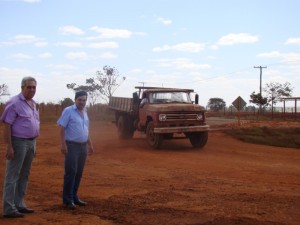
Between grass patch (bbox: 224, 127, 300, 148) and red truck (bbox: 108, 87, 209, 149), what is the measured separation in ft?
14.3

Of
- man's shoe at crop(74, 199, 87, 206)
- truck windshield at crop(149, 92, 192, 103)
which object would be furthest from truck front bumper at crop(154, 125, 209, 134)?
man's shoe at crop(74, 199, 87, 206)

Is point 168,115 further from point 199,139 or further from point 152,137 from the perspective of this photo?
point 199,139

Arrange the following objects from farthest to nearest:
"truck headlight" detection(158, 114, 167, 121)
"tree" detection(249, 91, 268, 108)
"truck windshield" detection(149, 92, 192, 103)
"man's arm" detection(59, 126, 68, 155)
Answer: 1. "tree" detection(249, 91, 268, 108)
2. "truck windshield" detection(149, 92, 192, 103)
3. "truck headlight" detection(158, 114, 167, 121)
4. "man's arm" detection(59, 126, 68, 155)

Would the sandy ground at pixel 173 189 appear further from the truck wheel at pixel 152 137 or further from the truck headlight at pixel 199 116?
the truck headlight at pixel 199 116

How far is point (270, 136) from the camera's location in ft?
67.4

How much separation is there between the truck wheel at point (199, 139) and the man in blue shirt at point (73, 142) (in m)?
9.70

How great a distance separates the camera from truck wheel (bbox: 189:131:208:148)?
639 inches

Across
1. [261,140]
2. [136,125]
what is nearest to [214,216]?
[136,125]

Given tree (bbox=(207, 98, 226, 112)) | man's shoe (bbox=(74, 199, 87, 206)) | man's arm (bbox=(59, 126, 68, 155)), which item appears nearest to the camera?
man's arm (bbox=(59, 126, 68, 155))

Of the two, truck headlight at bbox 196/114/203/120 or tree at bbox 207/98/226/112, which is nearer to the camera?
truck headlight at bbox 196/114/203/120

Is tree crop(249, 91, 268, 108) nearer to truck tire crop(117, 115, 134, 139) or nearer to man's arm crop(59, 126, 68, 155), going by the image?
truck tire crop(117, 115, 134, 139)

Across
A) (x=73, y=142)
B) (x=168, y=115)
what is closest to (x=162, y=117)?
(x=168, y=115)

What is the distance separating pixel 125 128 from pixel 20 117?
13.3 metres

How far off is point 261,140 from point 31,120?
14752 millimetres
